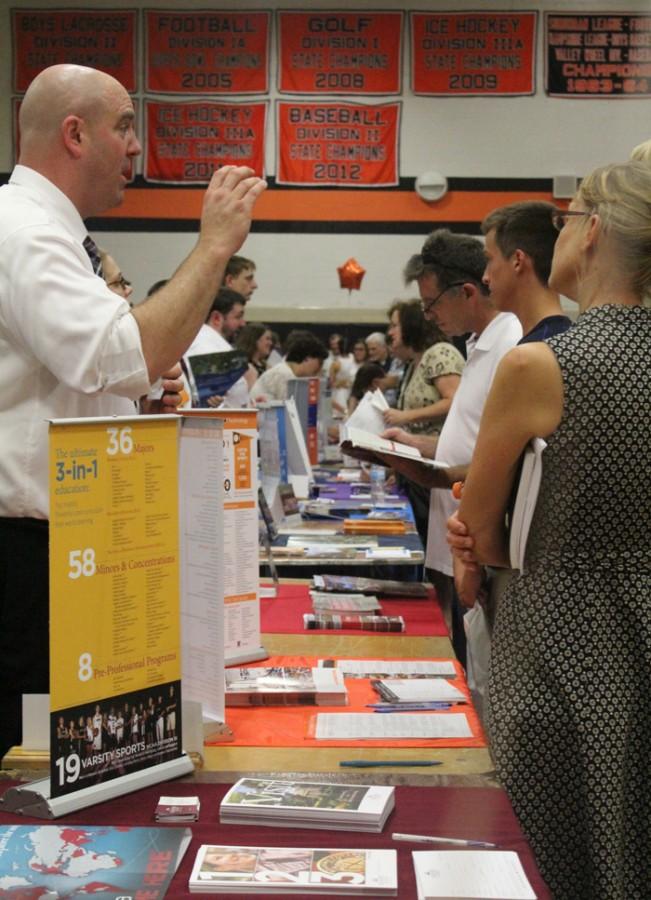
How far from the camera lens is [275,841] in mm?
1265

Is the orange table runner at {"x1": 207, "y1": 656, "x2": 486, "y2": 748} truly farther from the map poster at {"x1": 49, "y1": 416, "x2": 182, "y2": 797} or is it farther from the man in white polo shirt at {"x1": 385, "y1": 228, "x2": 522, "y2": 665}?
the man in white polo shirt at {"x1": 385, "y1": 228, "x2": 522, "y2": 665}

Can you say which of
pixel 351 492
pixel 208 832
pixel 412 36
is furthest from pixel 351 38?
pixel 208 832

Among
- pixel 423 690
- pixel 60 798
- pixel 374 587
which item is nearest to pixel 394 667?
pixel 423 690

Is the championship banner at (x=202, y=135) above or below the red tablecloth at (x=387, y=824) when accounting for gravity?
above

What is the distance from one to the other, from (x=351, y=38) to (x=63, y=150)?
8.25 m

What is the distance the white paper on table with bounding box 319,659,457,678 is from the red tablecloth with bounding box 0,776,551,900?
21.6 inches

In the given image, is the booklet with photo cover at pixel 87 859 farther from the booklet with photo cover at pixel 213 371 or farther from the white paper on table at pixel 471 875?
the booklet with photo cover at pixel 213 371

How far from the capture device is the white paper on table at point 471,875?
3.67 feet

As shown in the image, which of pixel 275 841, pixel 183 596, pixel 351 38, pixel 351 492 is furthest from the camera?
pixel 351 38

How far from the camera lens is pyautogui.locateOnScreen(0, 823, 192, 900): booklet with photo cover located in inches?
44.7

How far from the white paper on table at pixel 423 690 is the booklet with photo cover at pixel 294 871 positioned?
1.97 feet

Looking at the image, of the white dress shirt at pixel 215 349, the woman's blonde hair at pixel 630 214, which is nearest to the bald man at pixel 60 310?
the woman's blonde hair at pixel 630 214

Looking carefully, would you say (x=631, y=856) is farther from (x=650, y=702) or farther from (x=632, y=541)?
(x=632, y=541)

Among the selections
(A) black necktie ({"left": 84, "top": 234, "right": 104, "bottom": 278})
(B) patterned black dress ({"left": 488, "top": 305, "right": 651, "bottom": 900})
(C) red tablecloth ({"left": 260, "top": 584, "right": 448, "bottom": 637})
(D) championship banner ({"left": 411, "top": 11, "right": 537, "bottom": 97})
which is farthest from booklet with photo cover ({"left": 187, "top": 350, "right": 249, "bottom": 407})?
(D) championship banner ({"left": 411, "top": 11, "right": 537, "bottom": 97})
